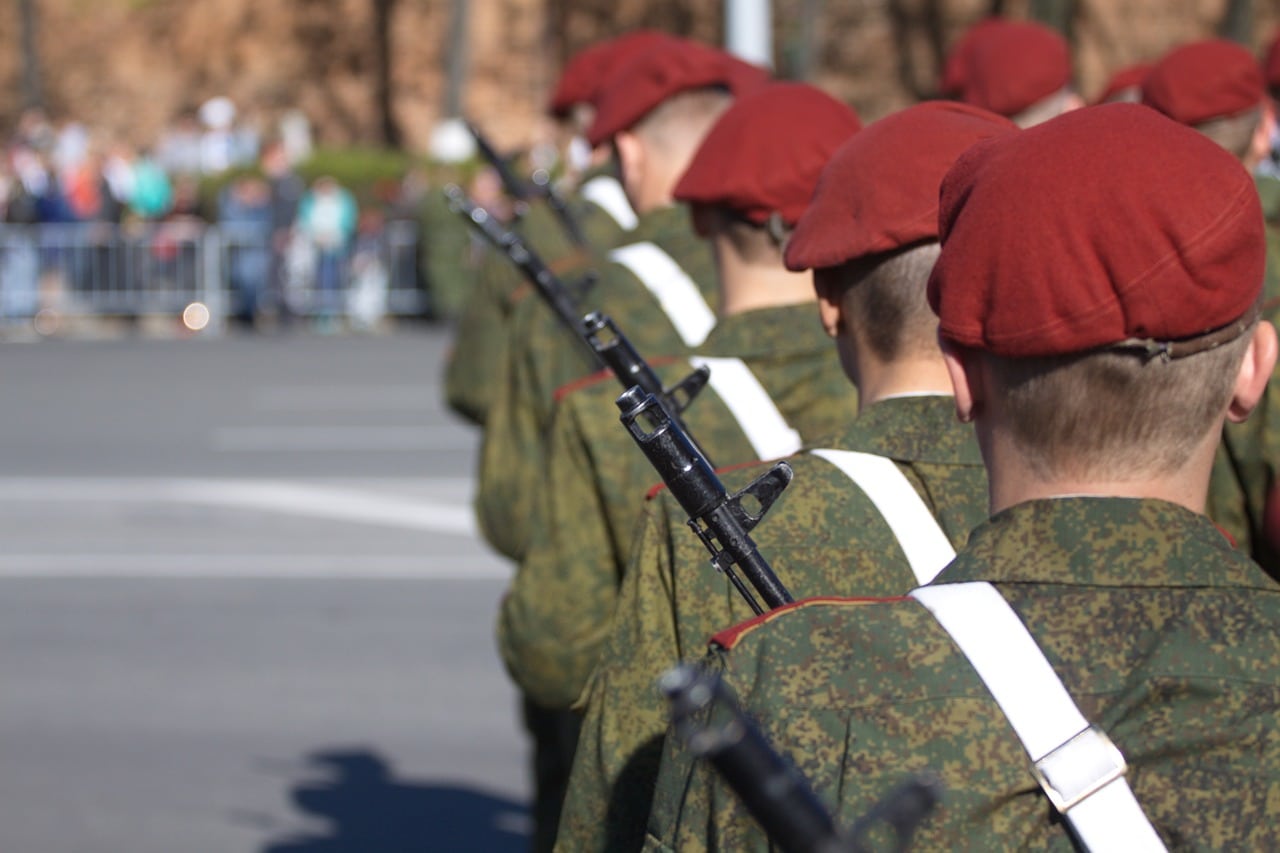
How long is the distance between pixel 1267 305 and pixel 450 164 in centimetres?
2278

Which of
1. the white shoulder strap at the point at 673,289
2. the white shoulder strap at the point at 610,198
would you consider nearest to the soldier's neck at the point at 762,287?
the white shoulder strap at the point at 673,289

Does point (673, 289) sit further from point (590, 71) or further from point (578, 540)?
point (590, 71)

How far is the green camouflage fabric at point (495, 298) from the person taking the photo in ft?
19.1

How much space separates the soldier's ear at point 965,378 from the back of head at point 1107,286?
0.02 meters

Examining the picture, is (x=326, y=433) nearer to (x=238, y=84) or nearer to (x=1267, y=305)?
(x=1267, y=305)

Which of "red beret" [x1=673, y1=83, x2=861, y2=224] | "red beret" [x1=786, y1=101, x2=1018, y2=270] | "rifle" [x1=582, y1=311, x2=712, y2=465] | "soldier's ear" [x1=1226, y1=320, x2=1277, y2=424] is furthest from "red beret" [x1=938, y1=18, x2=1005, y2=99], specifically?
"soldier's ear" [x1=1226, y1=320, x2=1277, y2=424]

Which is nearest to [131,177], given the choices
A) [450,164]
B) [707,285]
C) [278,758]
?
[450,164]

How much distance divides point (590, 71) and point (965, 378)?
4920mm

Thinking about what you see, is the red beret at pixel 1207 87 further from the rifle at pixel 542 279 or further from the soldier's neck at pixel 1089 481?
the soldier's neck at pixel 1089 481

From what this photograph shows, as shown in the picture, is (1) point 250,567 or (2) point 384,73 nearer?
(1) point 250,567

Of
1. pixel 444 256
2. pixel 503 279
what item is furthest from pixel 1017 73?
pixel 444 256

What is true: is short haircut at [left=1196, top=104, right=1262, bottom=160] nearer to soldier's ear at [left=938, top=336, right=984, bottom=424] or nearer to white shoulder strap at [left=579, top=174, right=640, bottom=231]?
white shoulder strap at [left=579, top=174, right=640, bottom=231]

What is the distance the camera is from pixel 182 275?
2222cm

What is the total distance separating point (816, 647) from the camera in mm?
1777
